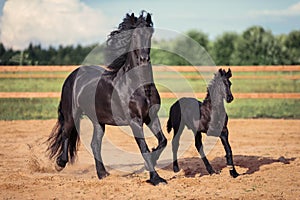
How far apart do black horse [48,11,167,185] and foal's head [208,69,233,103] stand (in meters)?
1.09

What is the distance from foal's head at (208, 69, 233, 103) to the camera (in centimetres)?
681

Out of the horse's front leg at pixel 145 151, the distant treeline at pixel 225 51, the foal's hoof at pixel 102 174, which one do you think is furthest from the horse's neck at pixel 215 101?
the distant treeline at pixel 225 51

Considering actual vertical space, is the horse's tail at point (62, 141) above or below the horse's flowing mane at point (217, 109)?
below

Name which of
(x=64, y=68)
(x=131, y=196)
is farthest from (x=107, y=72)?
(x=64, y=68)

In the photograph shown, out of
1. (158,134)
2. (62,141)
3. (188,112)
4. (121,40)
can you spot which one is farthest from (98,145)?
(121,40)

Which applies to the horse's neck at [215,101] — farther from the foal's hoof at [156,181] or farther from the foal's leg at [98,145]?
the foal's leg at [98,145]

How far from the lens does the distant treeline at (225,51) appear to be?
37094 millimetres

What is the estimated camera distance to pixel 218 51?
4766 centimetres

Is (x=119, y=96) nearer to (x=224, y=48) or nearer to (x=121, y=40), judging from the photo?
(x=121, y=40)

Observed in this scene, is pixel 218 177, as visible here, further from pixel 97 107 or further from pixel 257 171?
pixel 97 107

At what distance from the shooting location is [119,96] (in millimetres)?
6547

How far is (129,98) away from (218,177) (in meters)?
1.75

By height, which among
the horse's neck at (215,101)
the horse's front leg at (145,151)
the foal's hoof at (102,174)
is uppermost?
the horse's neck at (215,101)

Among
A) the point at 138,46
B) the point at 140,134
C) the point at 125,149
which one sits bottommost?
the point at 125,149
